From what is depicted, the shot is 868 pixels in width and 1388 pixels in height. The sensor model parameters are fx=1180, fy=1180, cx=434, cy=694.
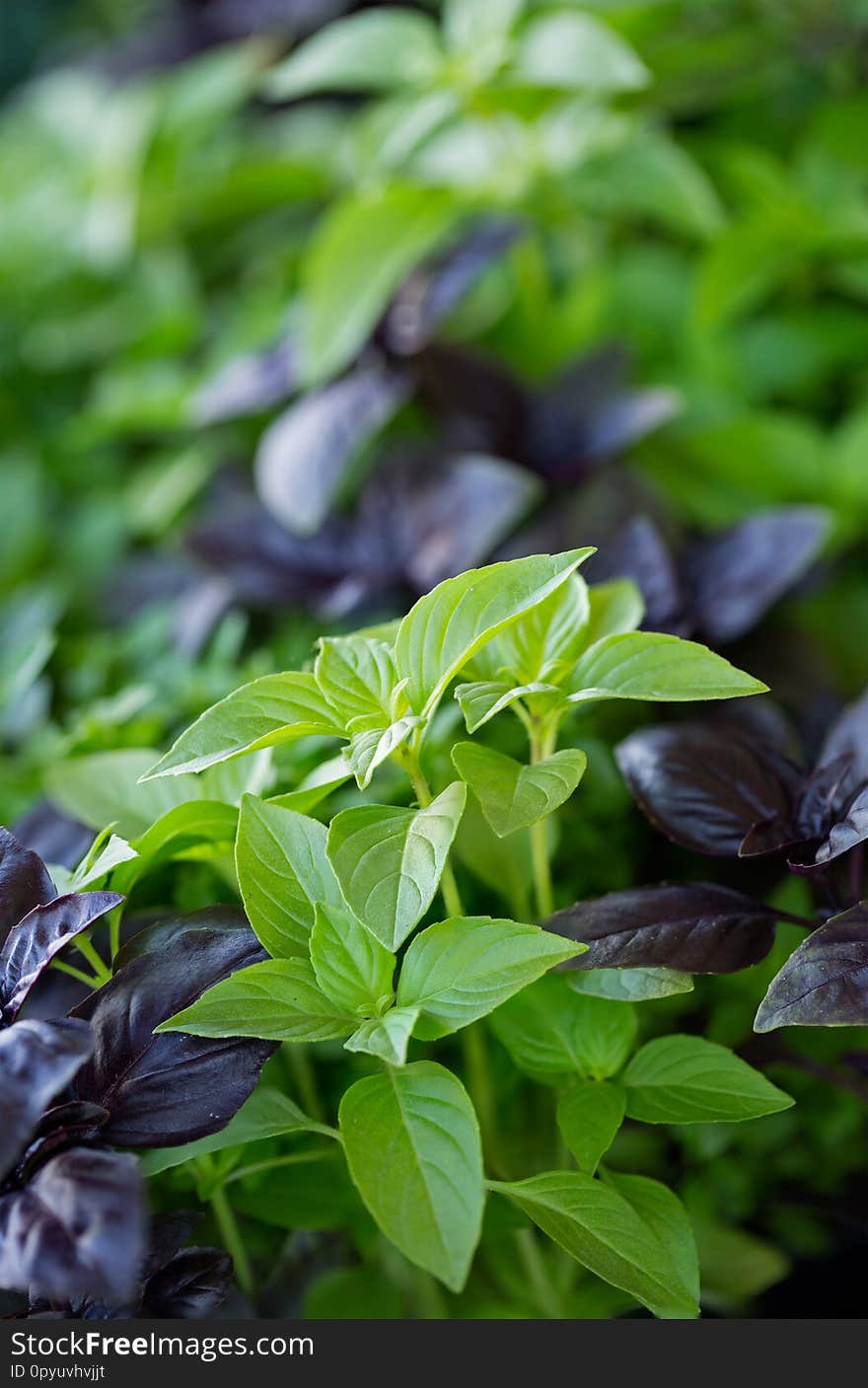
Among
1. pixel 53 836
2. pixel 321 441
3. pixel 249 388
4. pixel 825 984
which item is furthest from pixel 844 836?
pixel 249 388

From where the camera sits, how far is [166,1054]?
47 centimetres

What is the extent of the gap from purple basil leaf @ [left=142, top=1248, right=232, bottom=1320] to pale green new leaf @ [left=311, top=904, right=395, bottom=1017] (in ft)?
0.41

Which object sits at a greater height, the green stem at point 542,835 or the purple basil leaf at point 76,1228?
the purple basil leaf at point 76,1228

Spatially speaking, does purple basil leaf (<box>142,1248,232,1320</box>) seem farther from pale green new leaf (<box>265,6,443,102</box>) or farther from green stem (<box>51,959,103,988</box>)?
pale green new leaf (<box>265,6,443,102</box>)

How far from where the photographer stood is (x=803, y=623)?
0.96 metres

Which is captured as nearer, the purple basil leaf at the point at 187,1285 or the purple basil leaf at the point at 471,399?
the purple basil leaf at the point at 187,1285

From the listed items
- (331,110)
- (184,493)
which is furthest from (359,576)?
(331,110)

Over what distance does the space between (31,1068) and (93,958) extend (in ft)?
0.39

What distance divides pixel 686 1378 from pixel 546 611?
1.07 ft

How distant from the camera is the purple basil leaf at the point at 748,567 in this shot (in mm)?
760

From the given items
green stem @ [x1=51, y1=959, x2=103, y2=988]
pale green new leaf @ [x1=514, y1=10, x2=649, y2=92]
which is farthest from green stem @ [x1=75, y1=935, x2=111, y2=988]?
pale green new leaf @ [x1=514, y1=10, x2=649, y2=92]

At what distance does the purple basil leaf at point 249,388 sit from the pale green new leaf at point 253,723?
553 mm

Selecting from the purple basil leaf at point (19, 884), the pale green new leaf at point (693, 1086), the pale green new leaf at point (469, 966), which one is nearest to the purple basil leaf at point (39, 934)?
the purple basil leaf at point (19, 884)

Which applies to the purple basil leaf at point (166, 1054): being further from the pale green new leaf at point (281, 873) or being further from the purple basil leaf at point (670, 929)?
the purple basil leaf at point (670, 929)
